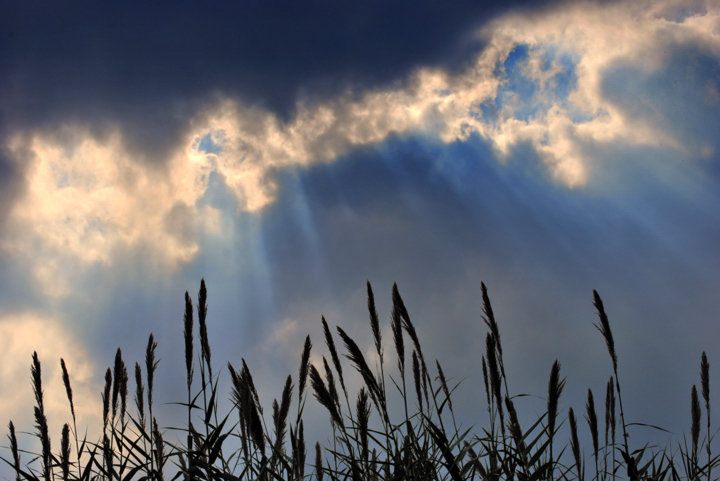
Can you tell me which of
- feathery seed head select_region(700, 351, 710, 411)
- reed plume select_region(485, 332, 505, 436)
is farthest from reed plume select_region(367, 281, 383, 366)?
feathery seed head select_region(700, 351, 710, 411)

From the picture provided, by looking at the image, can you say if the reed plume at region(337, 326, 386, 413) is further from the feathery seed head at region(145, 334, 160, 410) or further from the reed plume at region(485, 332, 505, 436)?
the feathery seed head at region(145, 334, 160, 410)

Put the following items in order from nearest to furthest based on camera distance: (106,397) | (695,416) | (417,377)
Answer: (106,397) → (417,377) → (695,416)

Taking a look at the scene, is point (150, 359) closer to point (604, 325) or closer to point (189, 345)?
point (189, 345)

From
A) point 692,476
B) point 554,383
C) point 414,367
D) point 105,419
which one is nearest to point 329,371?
point 414,367

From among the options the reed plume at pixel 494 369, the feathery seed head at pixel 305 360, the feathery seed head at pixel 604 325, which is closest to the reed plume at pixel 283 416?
the feathery seed head at pixel 305 360

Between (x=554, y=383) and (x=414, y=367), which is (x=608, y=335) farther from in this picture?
(x=414, y=367)

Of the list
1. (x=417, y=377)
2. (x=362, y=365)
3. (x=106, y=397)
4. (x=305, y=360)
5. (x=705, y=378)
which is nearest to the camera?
(x=362, y=365)

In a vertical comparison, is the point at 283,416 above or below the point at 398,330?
below

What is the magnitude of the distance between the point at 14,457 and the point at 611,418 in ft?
16.0

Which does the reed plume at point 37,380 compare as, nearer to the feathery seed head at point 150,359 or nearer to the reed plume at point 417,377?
the feathery seed head at point 150,359

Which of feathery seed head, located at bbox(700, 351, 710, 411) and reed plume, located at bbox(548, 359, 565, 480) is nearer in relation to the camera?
reed plume, located at bbox(548, 359, 565, 480)

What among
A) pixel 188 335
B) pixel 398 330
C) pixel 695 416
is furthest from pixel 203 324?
pixel 695 416

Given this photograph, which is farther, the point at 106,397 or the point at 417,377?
the point at 417,377

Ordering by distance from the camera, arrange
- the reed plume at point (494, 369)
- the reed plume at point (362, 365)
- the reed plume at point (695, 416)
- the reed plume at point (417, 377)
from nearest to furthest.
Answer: the reed plume at point (362, 365) < the reed plume at point (494, 369) < the reed plume at point (417, 377) < the reed plume at point (695, 416)
